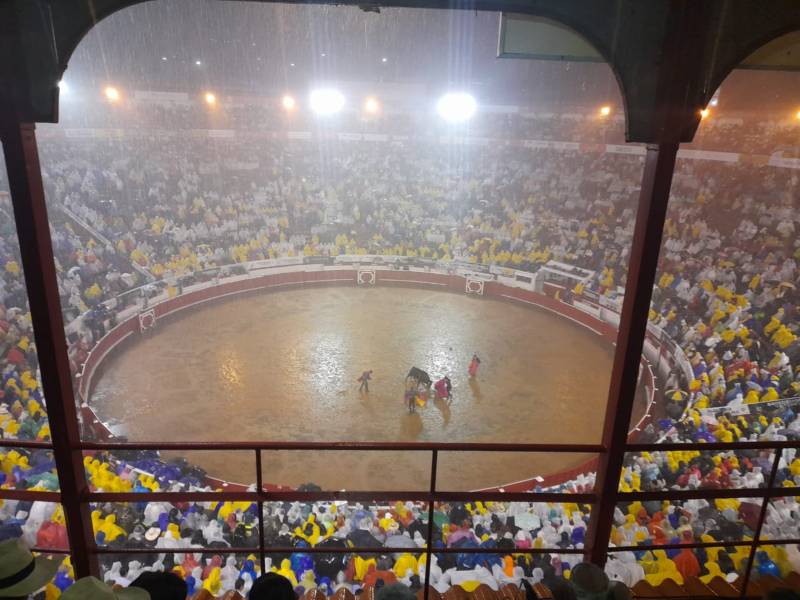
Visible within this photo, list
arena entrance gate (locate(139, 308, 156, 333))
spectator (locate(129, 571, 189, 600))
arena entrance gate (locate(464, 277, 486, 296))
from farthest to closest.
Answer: arena entrance gate (locate(464, 277, 486, 296)), arena entrance gate (locate(139, 308, 156, 333)), spectator (locate(129, 571, 189, 600))

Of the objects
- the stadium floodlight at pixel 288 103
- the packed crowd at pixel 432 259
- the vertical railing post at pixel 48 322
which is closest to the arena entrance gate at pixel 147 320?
the packed crowd at pixel 432 259

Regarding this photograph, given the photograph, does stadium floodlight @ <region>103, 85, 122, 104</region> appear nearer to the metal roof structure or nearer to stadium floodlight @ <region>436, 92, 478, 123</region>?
stadium floodlight @ <region>436, 92, 478, 123</region>

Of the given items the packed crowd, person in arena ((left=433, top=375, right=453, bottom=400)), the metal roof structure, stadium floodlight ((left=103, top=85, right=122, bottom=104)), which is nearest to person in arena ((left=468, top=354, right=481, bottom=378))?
person in arena ((left=433, top=375, right=453, bottom=400))

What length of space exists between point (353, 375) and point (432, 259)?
8799mm

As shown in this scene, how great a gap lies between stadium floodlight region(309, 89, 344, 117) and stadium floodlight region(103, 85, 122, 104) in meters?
8.42

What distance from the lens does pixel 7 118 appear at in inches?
122

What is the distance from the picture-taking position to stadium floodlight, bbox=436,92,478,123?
25.1 m

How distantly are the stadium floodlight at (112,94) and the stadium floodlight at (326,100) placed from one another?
8.42 metres

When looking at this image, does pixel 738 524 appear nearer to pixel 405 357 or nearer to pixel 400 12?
pixel 405 357

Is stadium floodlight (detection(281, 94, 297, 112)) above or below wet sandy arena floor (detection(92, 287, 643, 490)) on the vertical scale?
above

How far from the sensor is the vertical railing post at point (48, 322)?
318 cm

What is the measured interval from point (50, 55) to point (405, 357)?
10606mm

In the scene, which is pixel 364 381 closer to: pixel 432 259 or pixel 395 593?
pixel 395 593

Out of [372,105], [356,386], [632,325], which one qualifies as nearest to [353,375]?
[356,386]
